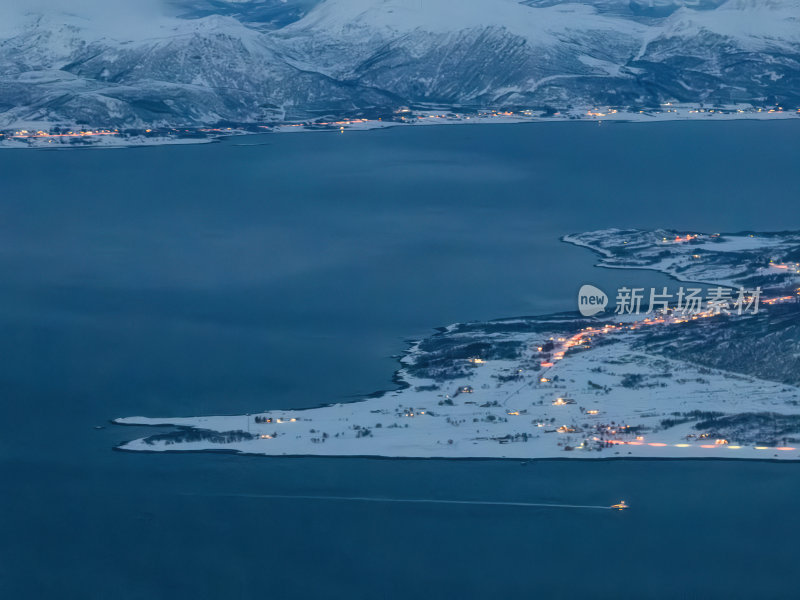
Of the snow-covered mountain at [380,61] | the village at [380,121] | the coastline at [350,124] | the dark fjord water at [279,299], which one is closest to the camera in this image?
the dark fjord water at [279,299]

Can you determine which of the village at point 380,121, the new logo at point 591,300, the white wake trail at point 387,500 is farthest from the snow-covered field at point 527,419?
the village at point 380,121

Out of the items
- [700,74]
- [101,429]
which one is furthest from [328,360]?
[700,74]

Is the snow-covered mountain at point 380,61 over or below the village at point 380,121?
over

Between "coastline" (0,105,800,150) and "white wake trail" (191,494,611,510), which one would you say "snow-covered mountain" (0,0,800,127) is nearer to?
"coastline" (0,105,800,150)

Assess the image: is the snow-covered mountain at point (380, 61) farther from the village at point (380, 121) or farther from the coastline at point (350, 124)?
the coastline at point (350, 124)

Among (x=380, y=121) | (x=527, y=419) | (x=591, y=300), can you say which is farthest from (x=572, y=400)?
(x=380, y=121)

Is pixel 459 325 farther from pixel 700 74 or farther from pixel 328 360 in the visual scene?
pixel 700 74

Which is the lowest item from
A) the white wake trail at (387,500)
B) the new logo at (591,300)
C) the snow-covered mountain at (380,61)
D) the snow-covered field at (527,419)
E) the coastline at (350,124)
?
the white wake trail at (387,500)
